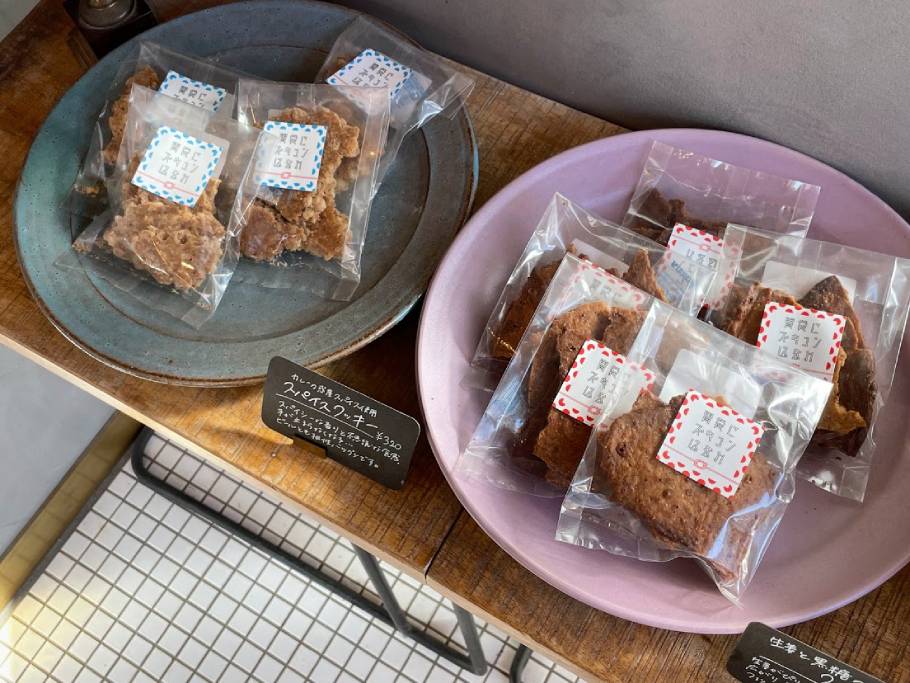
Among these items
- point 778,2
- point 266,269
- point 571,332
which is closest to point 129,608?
point 266,269

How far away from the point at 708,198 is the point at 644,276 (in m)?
0.23

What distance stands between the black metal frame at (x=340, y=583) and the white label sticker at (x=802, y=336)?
0.89m

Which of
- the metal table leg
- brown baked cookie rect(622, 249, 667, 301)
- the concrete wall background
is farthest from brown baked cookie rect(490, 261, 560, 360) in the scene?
the concrete wall background

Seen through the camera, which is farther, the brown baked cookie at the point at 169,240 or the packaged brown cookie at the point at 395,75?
the packaged brown cookie at the point at 395,75

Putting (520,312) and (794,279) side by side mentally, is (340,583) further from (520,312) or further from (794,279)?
(794,279)

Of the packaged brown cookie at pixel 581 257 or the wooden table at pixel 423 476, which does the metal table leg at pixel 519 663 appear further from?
the packaged brown cookie at pixel 581 257

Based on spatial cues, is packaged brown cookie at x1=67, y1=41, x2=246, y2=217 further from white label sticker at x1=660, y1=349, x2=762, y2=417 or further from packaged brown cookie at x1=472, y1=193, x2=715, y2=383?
white label sticker at x1=660, y1=349, x2=762, y2=417

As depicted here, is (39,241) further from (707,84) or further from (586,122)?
(707,84)

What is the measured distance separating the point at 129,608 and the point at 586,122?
1.55 meters

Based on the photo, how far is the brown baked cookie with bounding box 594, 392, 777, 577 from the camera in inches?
38.7

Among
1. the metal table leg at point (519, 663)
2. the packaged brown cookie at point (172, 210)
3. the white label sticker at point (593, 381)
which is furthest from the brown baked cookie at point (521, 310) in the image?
the metal table leg at point (519, 663)

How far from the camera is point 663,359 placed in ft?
3.52

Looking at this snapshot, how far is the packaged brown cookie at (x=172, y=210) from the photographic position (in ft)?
3.99

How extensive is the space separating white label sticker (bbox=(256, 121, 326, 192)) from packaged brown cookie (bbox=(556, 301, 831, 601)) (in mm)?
569
